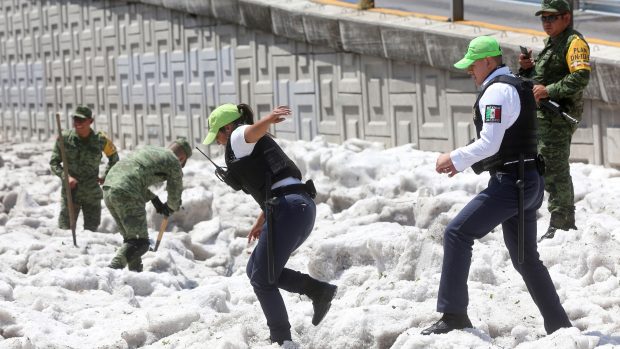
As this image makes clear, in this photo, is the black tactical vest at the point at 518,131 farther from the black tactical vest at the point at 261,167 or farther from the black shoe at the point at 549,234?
the black shoe at the point at 549,234

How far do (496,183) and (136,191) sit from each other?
4014 mm

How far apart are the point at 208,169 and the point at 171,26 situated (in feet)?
9.77

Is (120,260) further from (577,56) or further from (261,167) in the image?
(577,56)

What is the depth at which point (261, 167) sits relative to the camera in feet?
19.3

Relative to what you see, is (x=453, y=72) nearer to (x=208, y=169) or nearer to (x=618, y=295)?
(x=208, y=169)

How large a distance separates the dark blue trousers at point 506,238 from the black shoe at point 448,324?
32mm

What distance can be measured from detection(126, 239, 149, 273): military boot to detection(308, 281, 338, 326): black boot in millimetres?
2876

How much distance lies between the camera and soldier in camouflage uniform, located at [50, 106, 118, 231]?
10.4 metres

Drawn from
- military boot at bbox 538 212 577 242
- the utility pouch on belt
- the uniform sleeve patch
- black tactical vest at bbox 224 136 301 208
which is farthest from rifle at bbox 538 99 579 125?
black tactical vest at bbox 224 136 301 208

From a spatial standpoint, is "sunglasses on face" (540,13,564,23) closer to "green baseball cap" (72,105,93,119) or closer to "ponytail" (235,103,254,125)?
"ponytail" (235,103,254,125)

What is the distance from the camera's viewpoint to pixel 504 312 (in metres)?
6.00

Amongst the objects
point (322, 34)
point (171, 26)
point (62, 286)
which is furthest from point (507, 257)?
point (171, 26)

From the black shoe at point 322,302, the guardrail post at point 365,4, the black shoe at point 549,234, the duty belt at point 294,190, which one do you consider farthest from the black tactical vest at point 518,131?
the guardrail post at point 365,4

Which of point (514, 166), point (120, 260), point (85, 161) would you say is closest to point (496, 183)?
point (514, 166)
